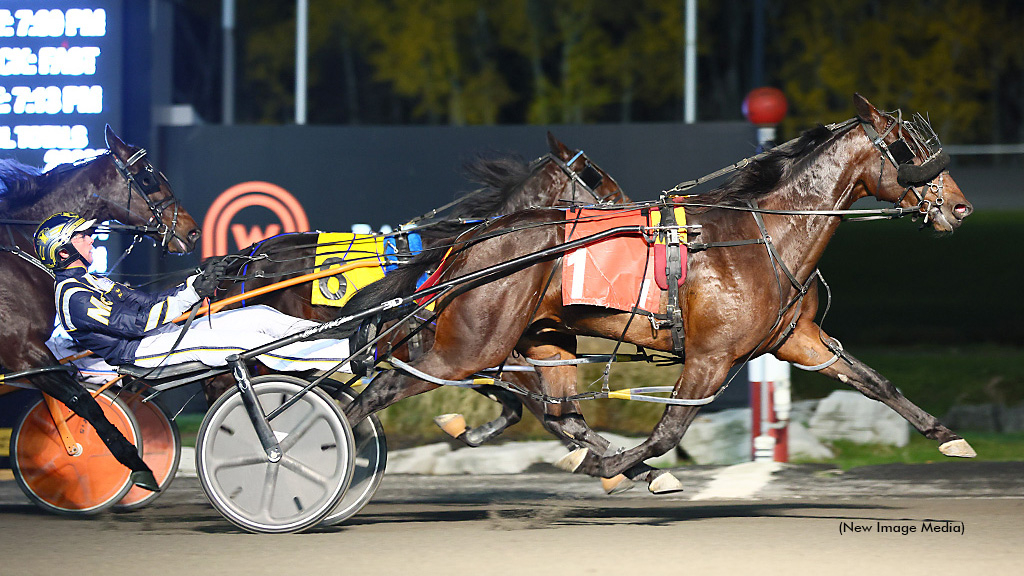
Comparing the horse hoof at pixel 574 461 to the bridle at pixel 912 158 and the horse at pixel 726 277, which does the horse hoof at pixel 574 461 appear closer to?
the horse at pixel 726 277

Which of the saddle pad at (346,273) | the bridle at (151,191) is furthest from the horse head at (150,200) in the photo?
the saddle pad at (346,273)

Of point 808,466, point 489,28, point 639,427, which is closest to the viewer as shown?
point 808,466

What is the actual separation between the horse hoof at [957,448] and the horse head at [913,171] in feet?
3.32

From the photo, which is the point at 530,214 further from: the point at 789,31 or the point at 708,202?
the point at 789,31

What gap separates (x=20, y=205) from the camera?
6691 mm

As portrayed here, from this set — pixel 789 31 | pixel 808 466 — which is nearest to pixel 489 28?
pixel 789 31

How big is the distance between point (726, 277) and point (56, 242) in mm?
3212

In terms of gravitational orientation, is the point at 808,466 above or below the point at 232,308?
below

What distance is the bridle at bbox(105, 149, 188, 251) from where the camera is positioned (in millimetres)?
6930

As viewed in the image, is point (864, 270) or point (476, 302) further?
point (864, 270)

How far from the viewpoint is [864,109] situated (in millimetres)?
6113

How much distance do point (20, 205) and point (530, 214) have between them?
2.69m

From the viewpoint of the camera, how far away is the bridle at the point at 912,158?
6.01m

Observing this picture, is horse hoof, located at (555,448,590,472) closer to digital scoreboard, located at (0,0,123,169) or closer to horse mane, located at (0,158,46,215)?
horse mane, located at (0,158,46,215)
